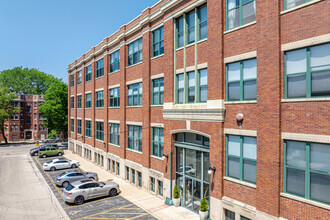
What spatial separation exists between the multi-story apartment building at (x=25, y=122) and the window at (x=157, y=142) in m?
58.6

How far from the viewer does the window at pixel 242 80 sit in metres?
12.6

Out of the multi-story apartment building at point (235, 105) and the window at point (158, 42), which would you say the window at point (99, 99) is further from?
the window at point (158, 42)

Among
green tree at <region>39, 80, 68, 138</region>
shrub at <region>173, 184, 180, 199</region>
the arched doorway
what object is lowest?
shrub at <region>173, 184, 180, 199</region>

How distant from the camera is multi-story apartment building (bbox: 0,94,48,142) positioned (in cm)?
6819

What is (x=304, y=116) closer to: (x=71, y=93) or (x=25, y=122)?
(x=71, y=93)

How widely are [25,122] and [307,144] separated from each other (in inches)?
3080

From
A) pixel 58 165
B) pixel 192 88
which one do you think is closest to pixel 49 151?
pixel 58 165

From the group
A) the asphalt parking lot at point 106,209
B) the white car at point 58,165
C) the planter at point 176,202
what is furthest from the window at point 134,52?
the white car at point 58,165

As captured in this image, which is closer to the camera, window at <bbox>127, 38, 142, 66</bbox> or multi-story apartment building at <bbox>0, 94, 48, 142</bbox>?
window at <bbox>127, 38, 142, 66</bbox>

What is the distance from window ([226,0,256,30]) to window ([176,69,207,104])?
3470 millimetres

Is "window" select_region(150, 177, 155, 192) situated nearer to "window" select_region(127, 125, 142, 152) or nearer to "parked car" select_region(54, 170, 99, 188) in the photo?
"window" select_region(127, 125, 142, 152)

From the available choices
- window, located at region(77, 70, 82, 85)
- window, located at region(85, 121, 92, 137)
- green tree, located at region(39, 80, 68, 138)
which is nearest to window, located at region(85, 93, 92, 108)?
window, located at region(85, 121, 92, 137)

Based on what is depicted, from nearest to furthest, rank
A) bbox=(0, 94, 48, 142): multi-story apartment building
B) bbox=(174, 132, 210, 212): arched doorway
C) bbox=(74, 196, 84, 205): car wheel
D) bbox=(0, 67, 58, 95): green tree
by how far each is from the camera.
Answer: bbox=(174, 132, 210, 212): arched doorway
bbox=(74, 196, 84, 205): car wheel
bbox=(0, 94, 48, 142): multi-story apartment building
bbox=(0, 67, 58, 95): green tree

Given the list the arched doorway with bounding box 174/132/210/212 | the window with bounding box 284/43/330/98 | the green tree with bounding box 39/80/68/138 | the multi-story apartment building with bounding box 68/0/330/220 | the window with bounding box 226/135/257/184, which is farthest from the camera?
the green tree with bounding box 39/80/68/138
